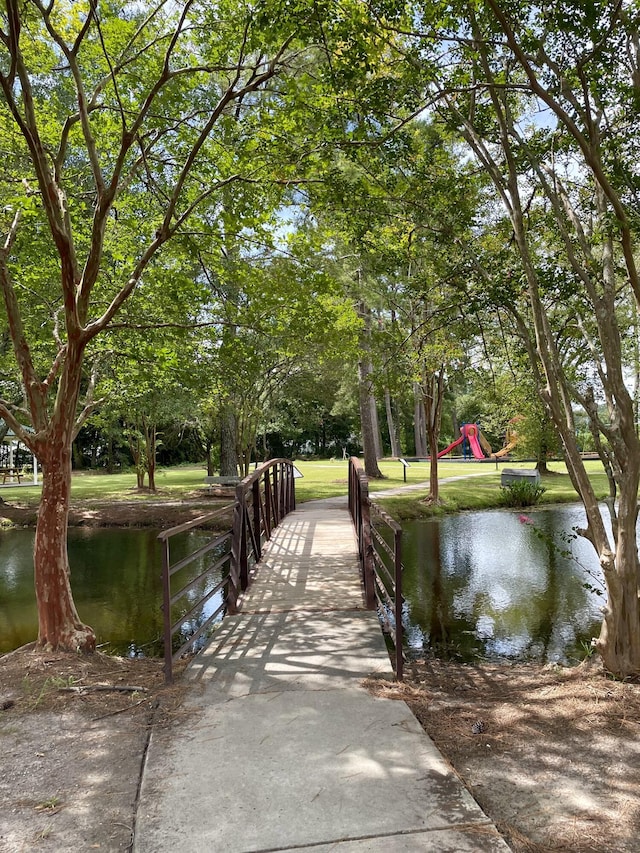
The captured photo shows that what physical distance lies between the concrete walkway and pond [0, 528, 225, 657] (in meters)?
2.67

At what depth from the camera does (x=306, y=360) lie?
17578 mm

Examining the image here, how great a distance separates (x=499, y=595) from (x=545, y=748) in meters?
5.39

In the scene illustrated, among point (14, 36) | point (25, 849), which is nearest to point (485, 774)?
point (25, 849)

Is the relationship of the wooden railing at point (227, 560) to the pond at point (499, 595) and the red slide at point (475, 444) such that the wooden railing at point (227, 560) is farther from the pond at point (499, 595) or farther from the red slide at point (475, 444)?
the red slide at point (475, 444)

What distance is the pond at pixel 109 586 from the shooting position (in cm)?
689

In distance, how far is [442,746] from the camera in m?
3.06

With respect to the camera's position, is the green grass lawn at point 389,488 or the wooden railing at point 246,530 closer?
the wooden railing at point 246,530

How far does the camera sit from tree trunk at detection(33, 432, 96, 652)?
189 inches

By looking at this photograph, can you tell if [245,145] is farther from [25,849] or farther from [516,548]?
[516,548]

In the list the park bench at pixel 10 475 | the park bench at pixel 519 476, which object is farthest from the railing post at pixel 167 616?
the park bench at pixel 10 475

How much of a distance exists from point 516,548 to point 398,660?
Answer: 27.1 ft

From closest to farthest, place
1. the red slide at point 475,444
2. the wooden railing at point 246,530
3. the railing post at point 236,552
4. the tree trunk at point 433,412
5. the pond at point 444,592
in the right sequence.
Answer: the railing post at point 236,552, the wooden railing at point 246,530, the pond at point 444,592, the tree trunk at point 433,412, the red slide at point 475,444

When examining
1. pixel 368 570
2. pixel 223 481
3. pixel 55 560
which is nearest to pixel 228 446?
pixel 223 481

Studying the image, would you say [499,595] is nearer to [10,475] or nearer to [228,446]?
[228,446]
